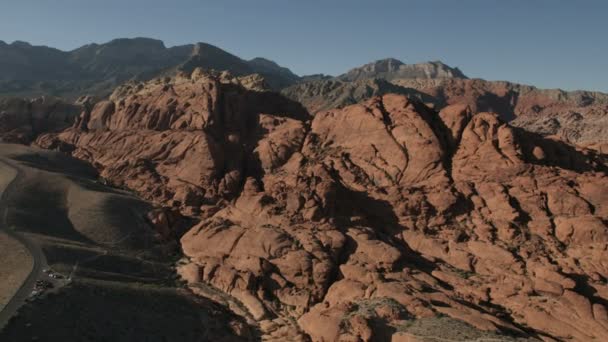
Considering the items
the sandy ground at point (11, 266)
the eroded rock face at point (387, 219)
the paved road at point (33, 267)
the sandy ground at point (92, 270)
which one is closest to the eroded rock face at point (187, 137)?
the eroded rock face at point (387, 219)

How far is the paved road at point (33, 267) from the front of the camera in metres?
39.0

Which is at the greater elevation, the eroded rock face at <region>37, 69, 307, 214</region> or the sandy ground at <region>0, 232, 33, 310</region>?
the eroded rock face at <region>37, 69, 307, 214</region>

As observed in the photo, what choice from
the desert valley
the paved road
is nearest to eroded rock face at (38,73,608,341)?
the desert valley

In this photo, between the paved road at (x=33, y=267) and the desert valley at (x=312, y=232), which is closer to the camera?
the paved road at (x=33, y=267)

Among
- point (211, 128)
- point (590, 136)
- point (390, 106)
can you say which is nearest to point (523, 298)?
point (390, 106)

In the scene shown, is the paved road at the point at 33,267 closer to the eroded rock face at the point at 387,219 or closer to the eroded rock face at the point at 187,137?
the eroded rock face at the point at 387,219

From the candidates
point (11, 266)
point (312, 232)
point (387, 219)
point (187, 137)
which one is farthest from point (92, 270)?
point (187, 137)

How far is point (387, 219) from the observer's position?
199ft

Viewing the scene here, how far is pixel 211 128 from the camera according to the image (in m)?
85.9

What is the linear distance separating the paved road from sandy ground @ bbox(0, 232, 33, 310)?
1.40ft

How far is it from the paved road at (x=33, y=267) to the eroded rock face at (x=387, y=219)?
15.2m

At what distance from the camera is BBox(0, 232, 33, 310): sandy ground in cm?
4206

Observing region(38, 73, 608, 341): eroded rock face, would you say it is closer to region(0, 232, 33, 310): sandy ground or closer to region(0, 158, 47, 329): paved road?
region(0, 158, 47, 329): paved road

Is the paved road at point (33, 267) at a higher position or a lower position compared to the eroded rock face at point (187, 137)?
lower
